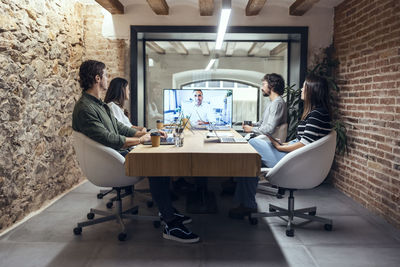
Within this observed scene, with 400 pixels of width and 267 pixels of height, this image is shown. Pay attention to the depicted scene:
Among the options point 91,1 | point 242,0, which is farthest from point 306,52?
point 91,1

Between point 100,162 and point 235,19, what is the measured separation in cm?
300

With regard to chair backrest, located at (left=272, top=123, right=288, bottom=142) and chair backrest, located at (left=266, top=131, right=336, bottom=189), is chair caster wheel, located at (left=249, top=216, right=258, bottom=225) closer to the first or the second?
chair backrest, located at (left=266, top=131, right=336, bottom=189)

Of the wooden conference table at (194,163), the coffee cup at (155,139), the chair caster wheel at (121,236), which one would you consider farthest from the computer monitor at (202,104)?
the wooden conference table at (194,163)

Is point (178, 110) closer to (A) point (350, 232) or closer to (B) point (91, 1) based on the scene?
(B) point (91, 1)

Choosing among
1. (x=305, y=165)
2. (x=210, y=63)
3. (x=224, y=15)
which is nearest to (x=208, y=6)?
(x=224, y=15)

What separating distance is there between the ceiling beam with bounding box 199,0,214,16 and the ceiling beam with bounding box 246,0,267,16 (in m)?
0.47

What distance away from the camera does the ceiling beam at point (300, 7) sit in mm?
4031

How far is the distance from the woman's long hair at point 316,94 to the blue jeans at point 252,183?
486 mm

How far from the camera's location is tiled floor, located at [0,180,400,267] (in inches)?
91.1

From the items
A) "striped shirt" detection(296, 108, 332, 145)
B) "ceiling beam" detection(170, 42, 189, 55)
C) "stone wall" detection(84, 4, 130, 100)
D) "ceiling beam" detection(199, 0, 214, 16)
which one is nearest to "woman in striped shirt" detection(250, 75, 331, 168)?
"striped shirt" detection(296, 108, 332, 145)

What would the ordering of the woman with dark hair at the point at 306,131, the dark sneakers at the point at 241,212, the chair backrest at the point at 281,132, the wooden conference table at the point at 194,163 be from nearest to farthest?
1. the wooden conference table at the point at 194,163
2. the woman with dark hair at the point at 306,131
3. the dark sneakers at the point at 241,212
4. the chair backrest at the point at 281,132

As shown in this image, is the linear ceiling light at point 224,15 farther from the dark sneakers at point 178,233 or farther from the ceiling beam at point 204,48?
the dark sneakers at point 178,233

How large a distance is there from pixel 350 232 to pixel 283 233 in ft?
1.92

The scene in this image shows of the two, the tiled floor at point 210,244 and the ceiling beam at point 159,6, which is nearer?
the tiled floor at point 210,244
